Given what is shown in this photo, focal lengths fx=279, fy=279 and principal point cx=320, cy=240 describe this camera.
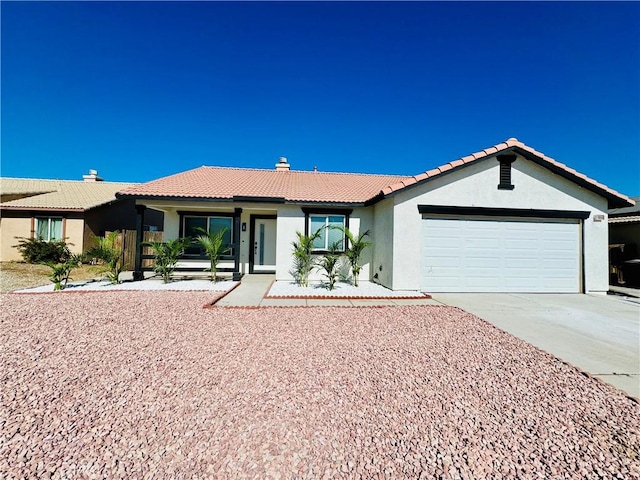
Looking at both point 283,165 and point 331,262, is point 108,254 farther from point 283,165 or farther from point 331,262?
point 283,165

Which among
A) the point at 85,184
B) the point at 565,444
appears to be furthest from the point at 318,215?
the point at 85,184

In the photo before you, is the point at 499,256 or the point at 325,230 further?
the point at 325,230

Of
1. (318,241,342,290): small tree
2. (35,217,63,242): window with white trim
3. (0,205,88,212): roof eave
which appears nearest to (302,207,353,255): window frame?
(318,241,342,290): small tree

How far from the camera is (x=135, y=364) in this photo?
147 inches

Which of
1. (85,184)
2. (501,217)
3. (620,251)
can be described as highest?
(85,184)

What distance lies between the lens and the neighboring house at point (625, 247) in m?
Result: 11.2

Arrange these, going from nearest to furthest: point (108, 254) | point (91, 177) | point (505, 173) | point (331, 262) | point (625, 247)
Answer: point (505, 173), point (108, 254), point (331, 262), point (625, 247), point (91, 177)

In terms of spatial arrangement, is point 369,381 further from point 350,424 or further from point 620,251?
point 620,251

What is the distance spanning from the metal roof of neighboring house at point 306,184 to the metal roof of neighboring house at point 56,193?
835 cm

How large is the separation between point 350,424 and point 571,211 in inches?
429

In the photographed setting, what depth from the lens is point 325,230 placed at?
1105 cm

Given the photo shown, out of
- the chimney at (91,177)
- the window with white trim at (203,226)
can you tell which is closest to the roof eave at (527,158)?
the window with white trim at (203,226)

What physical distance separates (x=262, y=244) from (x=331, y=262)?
4.58m

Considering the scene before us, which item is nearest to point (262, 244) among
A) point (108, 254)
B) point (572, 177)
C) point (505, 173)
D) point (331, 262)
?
point (331, 262)
